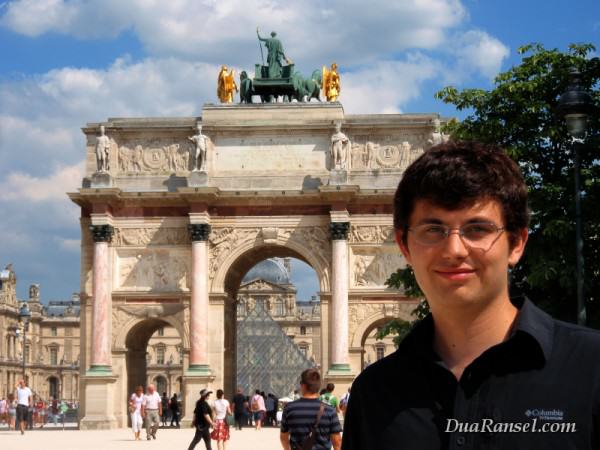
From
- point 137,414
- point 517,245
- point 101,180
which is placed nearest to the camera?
point 517,245

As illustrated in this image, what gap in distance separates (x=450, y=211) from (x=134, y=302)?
41445mm

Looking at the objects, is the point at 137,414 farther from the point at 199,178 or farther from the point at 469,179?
the point at 469,179

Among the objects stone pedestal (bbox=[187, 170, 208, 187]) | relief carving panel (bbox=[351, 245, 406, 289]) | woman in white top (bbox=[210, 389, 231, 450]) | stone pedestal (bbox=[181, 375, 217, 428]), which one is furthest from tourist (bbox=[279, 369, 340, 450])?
relief carving panel (bbox=[351, 245, 406, 289])

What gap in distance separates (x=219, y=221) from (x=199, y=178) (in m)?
1.96

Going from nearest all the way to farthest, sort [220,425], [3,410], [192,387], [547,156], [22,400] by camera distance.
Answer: [547,156]
[220,425]
[22,400]
[192,387]
[3,410]

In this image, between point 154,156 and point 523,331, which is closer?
point 523,331

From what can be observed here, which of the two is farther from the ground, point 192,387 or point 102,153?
point 102,153

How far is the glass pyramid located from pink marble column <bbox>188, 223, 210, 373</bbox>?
25.3m

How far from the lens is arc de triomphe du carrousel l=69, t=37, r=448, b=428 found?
42938 millimetres

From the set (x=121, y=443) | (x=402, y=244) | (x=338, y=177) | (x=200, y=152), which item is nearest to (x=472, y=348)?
(x=402, y=244)

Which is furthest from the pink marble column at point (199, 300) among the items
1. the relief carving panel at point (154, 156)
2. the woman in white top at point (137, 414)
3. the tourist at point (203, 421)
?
the tourist at point (203, 421)

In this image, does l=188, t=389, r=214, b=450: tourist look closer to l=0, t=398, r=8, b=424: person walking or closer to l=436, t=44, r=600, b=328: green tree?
l=436, t=44, r=600, b=328: green tree

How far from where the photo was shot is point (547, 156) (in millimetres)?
22016

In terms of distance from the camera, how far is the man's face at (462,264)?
3.27 metres
